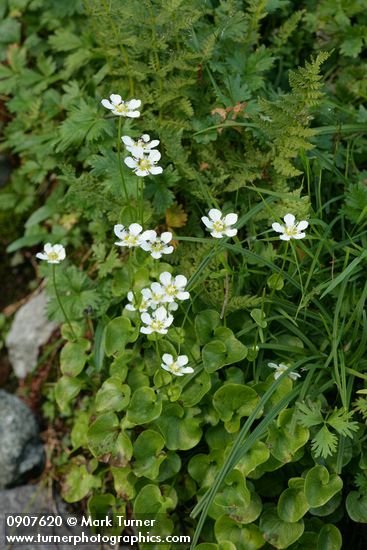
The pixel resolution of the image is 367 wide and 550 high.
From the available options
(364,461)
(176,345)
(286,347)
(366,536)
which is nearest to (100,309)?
(176,345)

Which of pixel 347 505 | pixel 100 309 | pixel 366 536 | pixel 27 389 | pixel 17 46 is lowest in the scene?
pixel 27 389

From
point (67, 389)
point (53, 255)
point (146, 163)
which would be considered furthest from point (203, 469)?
point (146, 163)

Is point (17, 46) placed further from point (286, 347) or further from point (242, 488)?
point (242, 488)

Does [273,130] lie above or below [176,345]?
above

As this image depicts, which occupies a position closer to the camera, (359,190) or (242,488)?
(242,488)

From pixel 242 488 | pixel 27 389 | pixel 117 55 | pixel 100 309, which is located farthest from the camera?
pixel 27 389

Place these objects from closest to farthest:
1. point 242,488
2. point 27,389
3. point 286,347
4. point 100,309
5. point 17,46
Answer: point 242,488 < point 286,347 < point 100,309 < point 27,389 < point 17,46

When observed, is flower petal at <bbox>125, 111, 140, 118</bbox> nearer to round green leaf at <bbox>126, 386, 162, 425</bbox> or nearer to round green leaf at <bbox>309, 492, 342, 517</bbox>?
round green leaf at <bbox>126, 386, 162, 425</bbox>

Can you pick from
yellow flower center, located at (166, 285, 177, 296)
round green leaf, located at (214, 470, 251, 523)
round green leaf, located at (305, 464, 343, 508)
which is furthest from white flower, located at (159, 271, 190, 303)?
round green leaf, located at (305, 464, 343, 508)

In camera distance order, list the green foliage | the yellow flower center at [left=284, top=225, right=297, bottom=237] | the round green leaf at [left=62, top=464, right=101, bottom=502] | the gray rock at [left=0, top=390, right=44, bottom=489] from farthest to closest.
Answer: the gray rock at [left=0, top=390, right=44, bottom=489] → the round green leaf at [left=62, top=464, right=101, bottom=502] → the green foliage → the yellow flower center at [left=284, top=225, right=297, bottom=237]
